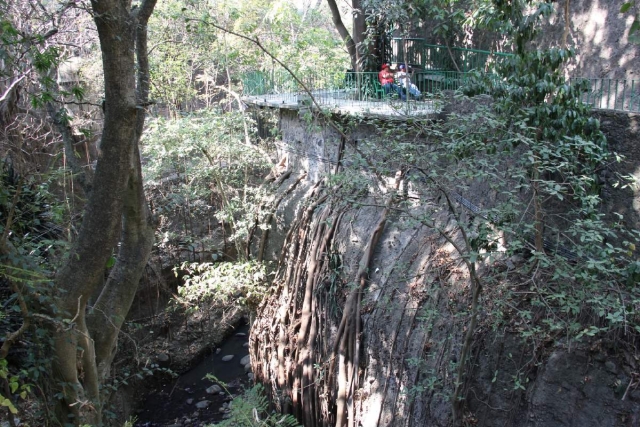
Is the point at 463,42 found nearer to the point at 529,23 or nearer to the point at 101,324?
the point at 529,23

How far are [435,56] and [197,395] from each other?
5.89 m

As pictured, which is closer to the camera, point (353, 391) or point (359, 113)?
point (353, 391)

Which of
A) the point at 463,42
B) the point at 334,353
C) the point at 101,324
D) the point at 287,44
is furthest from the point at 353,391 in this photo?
the point at 287,44

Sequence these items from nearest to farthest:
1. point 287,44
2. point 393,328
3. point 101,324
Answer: point 101,324
point 393,328
point 287,44

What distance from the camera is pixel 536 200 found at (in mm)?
3822

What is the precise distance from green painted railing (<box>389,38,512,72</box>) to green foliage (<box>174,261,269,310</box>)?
11.3 feet

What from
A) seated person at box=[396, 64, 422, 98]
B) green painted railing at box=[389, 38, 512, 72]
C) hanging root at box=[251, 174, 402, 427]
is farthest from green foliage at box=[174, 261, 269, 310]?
green painted railing at box=[389, 38, 512, 72]

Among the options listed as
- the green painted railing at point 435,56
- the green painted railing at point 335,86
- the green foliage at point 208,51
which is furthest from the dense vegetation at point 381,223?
the green foliage at point 208,51

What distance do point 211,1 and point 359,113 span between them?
21.9 feet

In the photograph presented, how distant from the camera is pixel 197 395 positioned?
7.64m

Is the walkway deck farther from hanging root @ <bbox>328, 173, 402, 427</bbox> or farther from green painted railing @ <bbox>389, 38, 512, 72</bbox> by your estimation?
green painted railing @ <bbox>389, 38, 512, 72</bbox>

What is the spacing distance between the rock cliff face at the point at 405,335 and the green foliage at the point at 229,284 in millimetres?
249

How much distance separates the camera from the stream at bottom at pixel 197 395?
712cm

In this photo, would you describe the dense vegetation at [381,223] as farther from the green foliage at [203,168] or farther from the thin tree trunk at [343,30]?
the thin tree trunk at [343,30]
